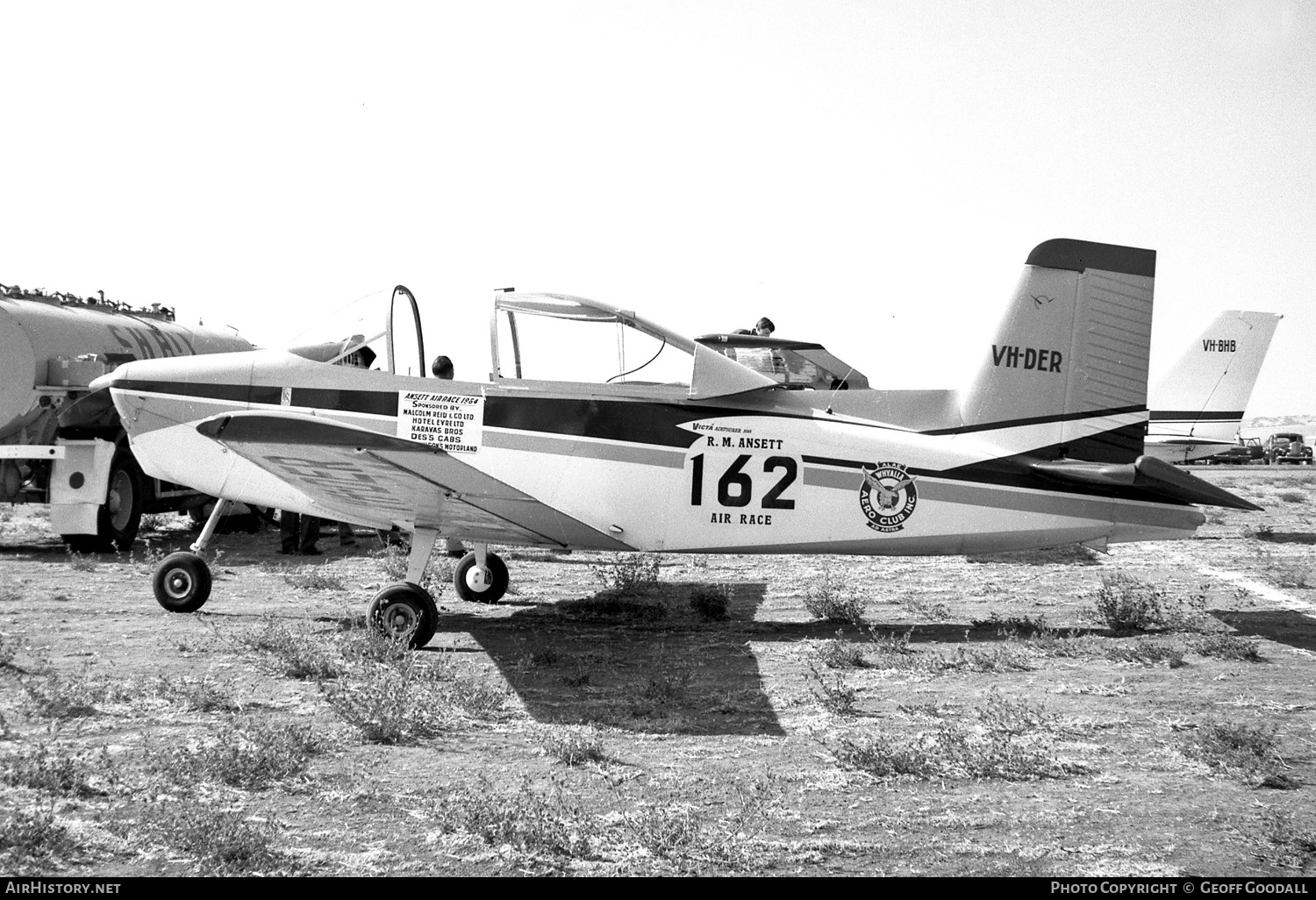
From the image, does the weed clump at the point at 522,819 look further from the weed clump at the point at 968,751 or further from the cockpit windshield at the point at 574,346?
the cockpit windshield at the point at 574,346

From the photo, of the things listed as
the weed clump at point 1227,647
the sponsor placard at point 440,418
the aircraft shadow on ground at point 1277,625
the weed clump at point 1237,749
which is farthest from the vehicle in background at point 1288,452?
the sponsor placard at point 440,418

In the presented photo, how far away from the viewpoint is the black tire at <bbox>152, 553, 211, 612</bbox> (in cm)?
768

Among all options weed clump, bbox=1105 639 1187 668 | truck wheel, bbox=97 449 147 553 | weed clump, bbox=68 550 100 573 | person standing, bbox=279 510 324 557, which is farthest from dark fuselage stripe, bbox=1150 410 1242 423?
weed clump, bbox=68 550 100 573

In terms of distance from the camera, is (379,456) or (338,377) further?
(338,377)

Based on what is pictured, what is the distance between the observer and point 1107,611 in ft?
25.0

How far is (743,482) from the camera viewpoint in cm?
726

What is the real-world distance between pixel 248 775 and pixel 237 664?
2.27 m

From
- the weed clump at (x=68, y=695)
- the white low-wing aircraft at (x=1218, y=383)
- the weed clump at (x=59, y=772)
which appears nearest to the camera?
the weed clump at (x=59, y=772)

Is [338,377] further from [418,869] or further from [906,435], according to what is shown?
[418,869]

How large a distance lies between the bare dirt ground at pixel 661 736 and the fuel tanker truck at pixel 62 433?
106 inches

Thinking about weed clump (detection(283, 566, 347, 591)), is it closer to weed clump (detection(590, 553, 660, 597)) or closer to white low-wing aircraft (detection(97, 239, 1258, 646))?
white low-wing aircraft (detection(97, 239, 1258, 646))

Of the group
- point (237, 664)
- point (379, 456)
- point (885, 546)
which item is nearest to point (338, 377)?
point (379, 456)

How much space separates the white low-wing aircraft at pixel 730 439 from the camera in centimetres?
719

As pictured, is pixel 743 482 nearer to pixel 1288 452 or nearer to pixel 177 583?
pixel 177 583
